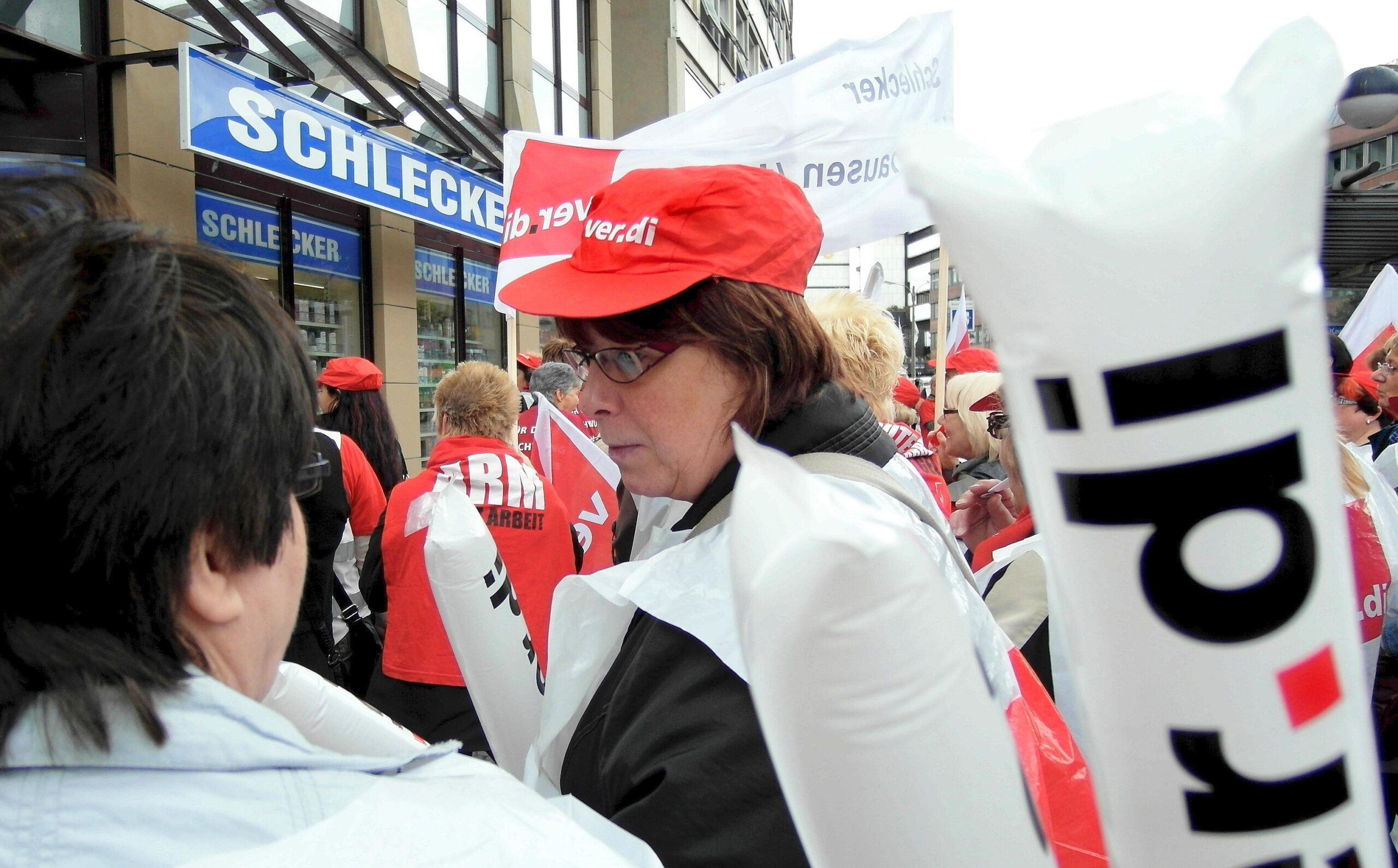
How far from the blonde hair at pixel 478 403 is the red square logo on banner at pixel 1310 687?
3357 mm

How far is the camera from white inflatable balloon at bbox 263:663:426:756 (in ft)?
3.83

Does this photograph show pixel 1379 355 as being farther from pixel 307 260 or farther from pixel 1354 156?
pixel 1354 156

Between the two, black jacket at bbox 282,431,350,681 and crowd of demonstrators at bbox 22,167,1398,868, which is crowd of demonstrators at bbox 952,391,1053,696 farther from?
black jacket at bbox 282,431,350,681

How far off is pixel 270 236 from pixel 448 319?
9.75ft

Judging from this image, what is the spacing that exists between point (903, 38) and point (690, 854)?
3.91 meters

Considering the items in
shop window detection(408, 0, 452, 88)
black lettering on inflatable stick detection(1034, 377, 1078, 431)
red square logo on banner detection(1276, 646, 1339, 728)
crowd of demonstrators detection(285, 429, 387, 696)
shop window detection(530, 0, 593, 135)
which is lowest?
crowd of demonstrators detection(285, 429, 387, 696)

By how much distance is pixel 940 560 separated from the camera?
3.84 feet

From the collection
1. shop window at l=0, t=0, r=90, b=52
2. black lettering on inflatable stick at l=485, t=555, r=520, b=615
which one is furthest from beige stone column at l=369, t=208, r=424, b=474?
black lettering on inflatable stick at l=485, t=555, r=520, b=615

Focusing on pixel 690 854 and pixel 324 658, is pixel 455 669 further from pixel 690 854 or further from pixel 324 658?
pixel 690 854

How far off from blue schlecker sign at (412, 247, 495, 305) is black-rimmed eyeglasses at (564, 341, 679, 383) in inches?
340

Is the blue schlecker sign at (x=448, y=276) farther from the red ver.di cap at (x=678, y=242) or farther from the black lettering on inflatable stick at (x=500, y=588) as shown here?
the red ver.di cap at (x=678, y=242)

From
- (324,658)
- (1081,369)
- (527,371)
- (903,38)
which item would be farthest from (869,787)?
(527,371)

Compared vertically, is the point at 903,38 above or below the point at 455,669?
above

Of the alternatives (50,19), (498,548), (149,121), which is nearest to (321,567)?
(498,548)
